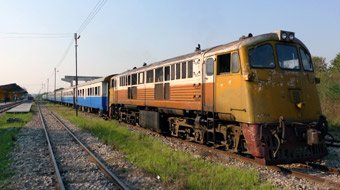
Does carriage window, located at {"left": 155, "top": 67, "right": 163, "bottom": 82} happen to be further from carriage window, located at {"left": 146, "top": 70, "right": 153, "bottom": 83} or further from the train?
the train

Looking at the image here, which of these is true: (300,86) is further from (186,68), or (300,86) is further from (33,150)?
(33,150)

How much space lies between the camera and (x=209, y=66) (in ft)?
39.9

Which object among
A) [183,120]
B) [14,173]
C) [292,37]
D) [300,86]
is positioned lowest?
[14,173]

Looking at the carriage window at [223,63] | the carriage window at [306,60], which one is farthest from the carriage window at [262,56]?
the carriage window at [306,60]

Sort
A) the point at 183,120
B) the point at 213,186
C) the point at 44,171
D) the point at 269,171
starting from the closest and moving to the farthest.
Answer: the point at 213,186 < the point at 269,171 < the point at 44,171 < the point at 183,120

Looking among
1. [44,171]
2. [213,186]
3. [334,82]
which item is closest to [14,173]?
[44,171]

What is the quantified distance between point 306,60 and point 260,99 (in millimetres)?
2259

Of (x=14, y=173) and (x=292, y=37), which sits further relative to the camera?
(x=292, y=37)

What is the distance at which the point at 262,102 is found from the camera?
10.0 m

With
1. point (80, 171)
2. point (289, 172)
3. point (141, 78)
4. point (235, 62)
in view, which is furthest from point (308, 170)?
point (141, 78)

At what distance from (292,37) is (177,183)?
5.39m

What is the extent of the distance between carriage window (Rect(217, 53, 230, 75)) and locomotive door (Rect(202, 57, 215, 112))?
0.31m

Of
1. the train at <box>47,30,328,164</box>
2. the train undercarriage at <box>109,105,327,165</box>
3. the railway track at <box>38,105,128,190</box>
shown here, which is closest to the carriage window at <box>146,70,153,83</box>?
the train at <box>47,30,328,164</box>

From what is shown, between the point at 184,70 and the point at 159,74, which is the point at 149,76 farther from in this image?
the point at 184,70
